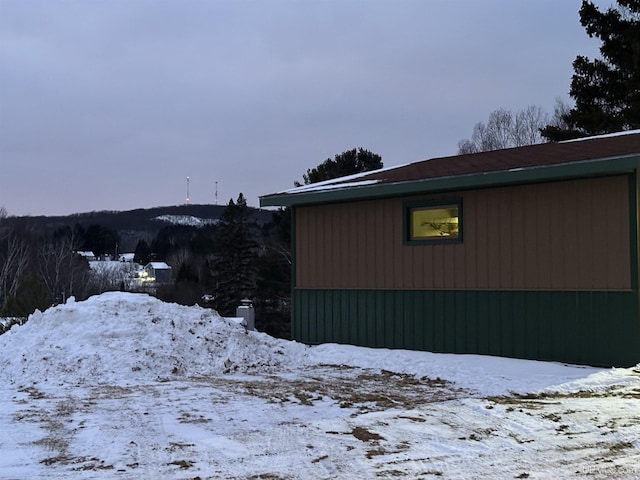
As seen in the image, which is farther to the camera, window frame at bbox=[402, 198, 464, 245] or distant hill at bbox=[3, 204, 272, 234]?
distant hill at bbox=[3, 204, 272, 234]

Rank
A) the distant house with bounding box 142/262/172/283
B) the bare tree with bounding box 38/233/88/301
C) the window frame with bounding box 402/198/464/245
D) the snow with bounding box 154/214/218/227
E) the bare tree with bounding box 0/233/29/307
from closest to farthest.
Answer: the window frame with bounding box 402/198/464/245
the bare tree with bounding box 0/233/29/307
the bare tree with bounding box 38/233/88/301
the distant house with bounding box 142/262/172/283
the snow with bounding box 154/214/218/227

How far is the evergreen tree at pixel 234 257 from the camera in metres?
41.7

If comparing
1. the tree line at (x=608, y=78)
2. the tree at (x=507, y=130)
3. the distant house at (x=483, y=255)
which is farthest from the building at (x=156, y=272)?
the distant house at (x=483, y=255)

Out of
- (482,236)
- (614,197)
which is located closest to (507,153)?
(482,236)

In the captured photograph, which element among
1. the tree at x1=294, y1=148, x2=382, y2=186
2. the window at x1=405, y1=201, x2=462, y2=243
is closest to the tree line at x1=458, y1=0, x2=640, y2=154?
the tree at x1=294, y1=148, x2=382, y2=186

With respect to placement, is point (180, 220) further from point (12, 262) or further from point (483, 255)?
point (483, 255)

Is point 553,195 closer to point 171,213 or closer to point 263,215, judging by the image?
point 263,215

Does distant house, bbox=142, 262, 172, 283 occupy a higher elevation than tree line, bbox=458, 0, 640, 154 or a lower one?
lower

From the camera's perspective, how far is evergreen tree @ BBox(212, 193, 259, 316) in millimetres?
41656

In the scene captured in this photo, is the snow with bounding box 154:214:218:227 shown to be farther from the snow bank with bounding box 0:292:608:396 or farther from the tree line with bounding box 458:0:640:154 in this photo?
the snow bank with bounding box 0:292:608:396

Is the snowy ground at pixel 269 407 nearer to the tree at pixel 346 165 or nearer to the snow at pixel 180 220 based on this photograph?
the tree at pixel 346 165

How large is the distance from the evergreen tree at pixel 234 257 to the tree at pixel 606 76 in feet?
66.9

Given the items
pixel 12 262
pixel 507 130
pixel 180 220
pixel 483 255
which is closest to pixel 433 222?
pixel 483 255

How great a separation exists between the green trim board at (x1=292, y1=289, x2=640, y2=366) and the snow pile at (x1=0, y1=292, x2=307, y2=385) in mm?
1415
